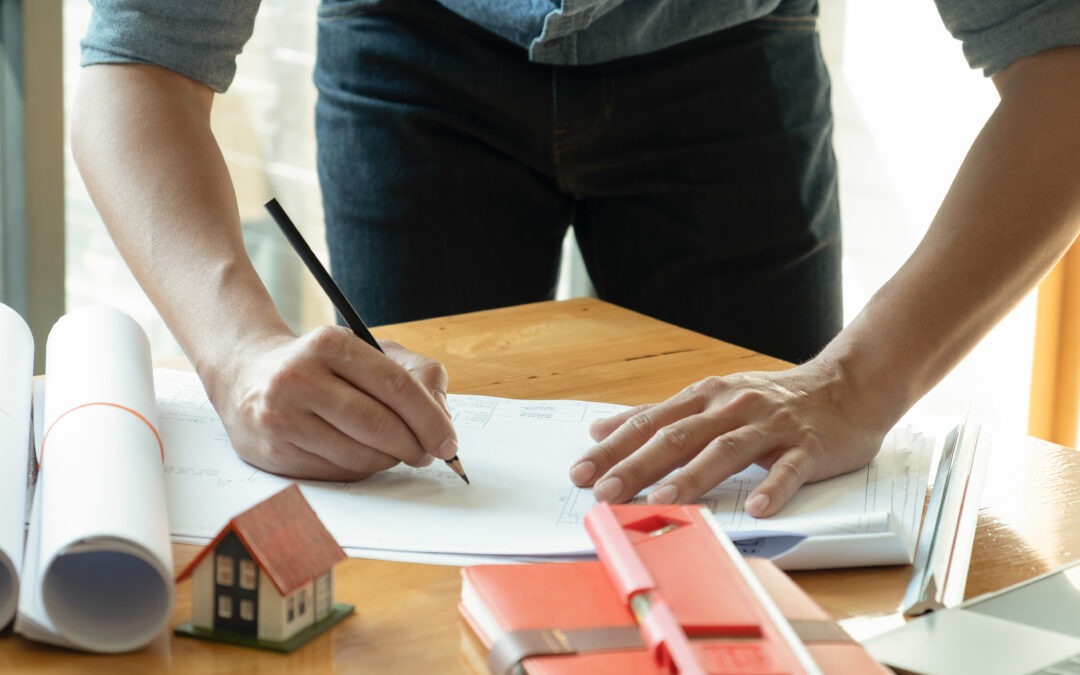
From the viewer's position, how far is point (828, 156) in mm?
1449

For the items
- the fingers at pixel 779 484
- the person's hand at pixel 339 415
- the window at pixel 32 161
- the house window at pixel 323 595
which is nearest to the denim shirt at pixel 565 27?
the person's hand at pixel 339 415

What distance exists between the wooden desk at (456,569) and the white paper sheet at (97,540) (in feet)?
0.05

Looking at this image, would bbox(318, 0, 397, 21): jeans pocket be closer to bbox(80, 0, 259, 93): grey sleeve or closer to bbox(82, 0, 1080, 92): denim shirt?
bbox(82, 0, 1080, 92): denim shirt

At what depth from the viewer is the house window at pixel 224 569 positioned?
57 cm

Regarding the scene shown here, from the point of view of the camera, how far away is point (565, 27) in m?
1.18

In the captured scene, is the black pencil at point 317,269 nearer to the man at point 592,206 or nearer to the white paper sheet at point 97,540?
the man at point 592,206

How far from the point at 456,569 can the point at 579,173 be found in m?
0.70

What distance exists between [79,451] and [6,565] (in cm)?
7

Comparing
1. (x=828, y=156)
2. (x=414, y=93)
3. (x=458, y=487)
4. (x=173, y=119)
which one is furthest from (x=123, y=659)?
(x=828, y=156)

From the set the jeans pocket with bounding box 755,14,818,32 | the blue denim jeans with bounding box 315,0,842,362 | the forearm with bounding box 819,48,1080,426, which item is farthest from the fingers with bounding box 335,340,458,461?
the jeans pocket with bounding box 755,14,818,32

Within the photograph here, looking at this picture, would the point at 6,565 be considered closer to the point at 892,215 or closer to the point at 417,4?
the point at 417,4

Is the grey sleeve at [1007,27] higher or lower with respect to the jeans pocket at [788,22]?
higher

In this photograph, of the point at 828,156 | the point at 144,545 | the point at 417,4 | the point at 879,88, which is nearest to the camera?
the point at 144,545

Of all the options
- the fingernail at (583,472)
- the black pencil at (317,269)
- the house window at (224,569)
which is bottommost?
the fingernail at (583,472)
